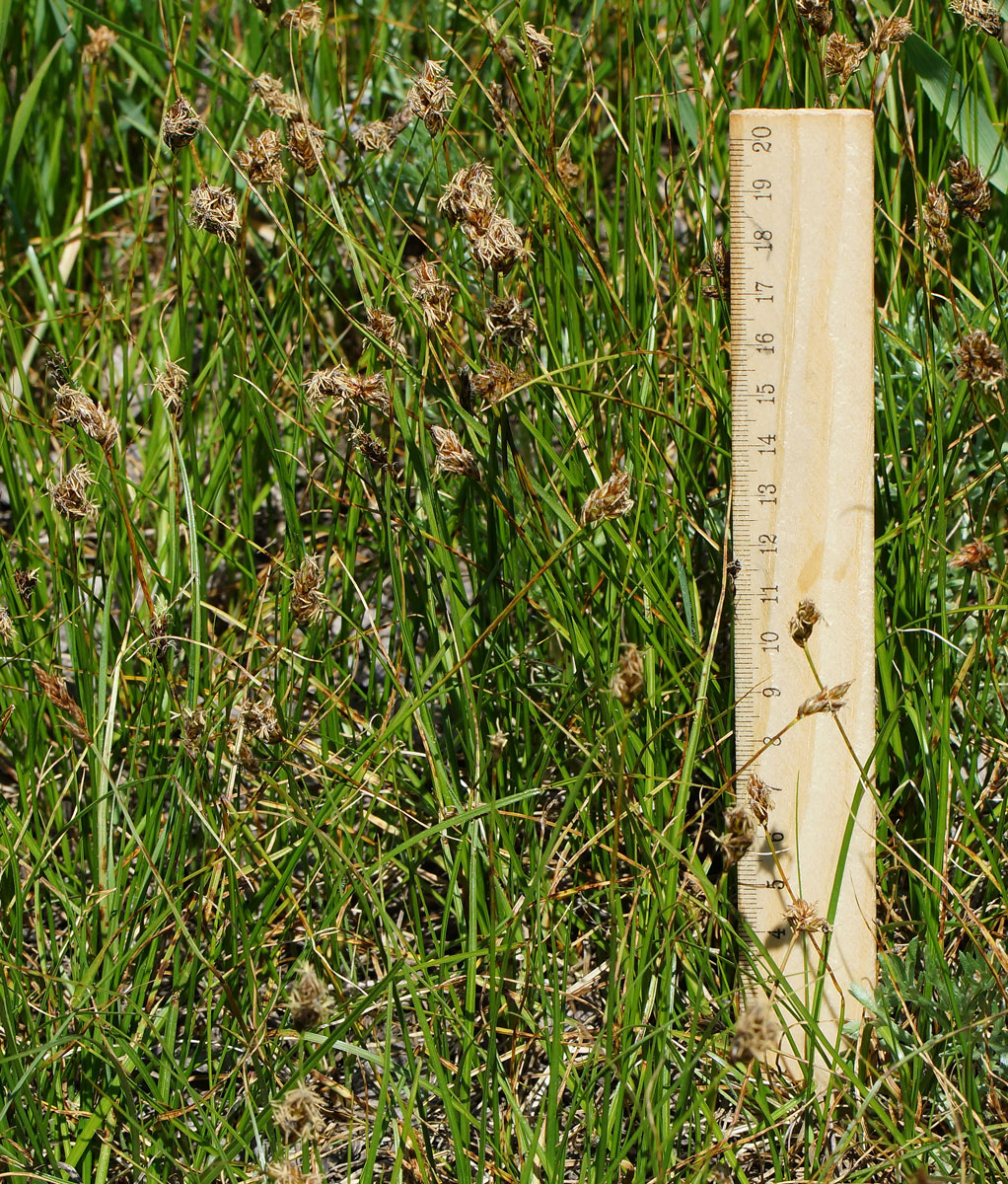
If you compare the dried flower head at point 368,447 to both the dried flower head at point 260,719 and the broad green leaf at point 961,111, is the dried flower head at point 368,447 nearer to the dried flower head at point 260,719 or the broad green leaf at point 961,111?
the dried flower head at point 260,719

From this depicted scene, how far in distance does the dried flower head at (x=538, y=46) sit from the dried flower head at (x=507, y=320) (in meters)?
0.43

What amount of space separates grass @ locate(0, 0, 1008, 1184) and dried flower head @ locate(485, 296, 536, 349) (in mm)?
67

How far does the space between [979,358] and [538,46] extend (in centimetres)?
84

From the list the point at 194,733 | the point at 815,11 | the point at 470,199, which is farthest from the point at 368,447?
the point at 815,11

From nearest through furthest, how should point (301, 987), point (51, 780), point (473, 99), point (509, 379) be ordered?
point (301, 987) → point (509, 379) → point (51, 780) → point (473, 99)

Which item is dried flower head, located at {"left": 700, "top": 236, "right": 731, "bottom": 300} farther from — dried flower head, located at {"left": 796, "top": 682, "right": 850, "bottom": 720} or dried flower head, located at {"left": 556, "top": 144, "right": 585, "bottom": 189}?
dried flower head, located at {"left": 796, "top": 682, "right": 850, "bottom": 720}

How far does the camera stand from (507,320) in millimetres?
1487

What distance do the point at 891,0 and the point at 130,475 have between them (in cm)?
192

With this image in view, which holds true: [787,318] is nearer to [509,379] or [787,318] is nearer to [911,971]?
[509,379]

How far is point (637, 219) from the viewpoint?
1904 mm

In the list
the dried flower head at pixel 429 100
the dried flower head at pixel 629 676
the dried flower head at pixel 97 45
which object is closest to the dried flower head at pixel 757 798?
the dried flower head at pixel 629 676

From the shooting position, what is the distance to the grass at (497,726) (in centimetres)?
150

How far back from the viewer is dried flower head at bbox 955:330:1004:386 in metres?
1.41

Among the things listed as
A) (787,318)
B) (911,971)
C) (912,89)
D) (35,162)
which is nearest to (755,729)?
(911,971)
